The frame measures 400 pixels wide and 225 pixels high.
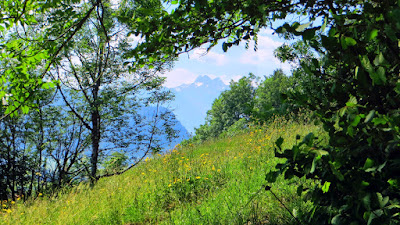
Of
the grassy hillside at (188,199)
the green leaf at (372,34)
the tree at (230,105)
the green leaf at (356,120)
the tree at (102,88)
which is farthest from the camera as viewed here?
the tree at (230,105)

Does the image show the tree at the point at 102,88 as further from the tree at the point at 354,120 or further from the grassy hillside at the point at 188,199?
the tree at the point at 354,120

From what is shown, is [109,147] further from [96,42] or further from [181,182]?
[181,182]

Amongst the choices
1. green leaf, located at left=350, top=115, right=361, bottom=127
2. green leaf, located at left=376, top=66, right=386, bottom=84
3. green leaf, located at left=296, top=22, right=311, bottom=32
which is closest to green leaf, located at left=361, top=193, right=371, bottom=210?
green leaf, located at left=350, top=115, right=361, bottom=127

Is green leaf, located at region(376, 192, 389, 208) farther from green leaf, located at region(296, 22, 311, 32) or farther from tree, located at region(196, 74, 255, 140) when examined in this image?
tree, located at region(196, 74, 255, 140)

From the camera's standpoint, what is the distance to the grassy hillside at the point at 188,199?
3.81 metres

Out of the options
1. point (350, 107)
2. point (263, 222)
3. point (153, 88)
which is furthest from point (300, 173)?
point (153, 88)

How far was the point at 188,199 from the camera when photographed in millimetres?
5215

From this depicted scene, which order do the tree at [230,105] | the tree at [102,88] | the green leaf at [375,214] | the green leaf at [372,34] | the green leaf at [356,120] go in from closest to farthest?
the green leaf at [372,34]
the green leaf at [356,120]
the green leaf at [375,214]
the tree at [102,88]
the tree at [230,105]

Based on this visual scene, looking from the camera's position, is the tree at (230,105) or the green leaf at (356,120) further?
the tree at (230,105)

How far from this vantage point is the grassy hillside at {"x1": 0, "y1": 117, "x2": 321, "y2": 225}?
3.81m

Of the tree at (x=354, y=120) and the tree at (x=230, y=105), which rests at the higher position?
the tree at (x=230, y=105)

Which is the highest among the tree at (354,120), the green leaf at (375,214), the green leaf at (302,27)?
the green leaf at (302,27)

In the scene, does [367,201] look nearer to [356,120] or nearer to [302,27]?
[356,120]

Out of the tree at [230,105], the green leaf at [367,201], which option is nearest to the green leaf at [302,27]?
the green leaf at [367,201]
